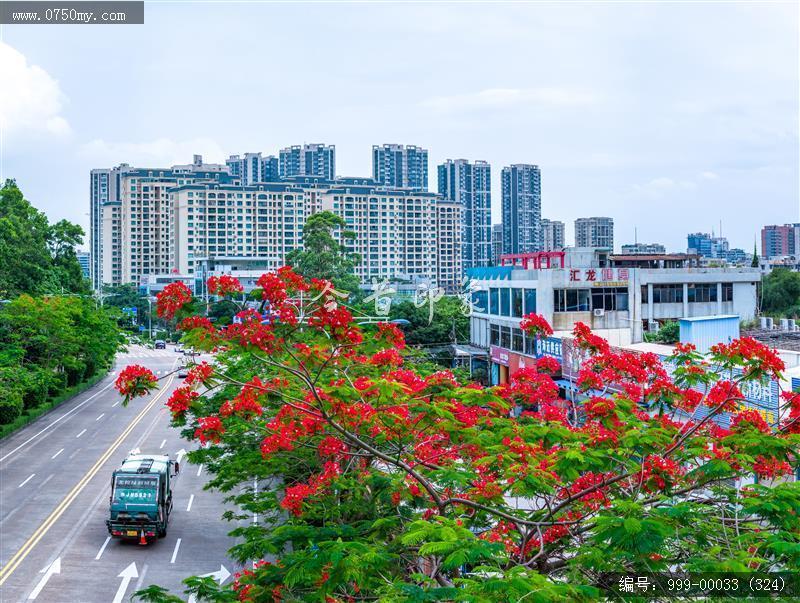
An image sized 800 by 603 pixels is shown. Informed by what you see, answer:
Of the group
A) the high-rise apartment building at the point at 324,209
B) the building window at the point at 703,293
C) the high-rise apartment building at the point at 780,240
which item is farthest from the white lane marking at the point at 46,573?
the high-rise apartment building at the point at 780,240

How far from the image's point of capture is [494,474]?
319 inches

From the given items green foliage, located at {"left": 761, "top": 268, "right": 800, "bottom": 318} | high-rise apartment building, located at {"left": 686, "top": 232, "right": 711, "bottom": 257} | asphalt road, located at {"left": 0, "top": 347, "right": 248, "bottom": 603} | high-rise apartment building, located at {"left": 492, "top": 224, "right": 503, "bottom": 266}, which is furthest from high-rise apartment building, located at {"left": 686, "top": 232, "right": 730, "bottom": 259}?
asphalt road, located at {"left": 0, "top": 347, "right": 248, "bottom": 603}

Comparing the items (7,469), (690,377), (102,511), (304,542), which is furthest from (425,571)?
(7,469)

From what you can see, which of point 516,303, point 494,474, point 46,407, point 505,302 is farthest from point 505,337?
point 494,474

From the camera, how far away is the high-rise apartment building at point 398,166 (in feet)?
418

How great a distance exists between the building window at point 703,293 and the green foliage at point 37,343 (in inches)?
926

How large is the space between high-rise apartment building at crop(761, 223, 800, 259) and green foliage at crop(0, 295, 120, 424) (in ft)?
389

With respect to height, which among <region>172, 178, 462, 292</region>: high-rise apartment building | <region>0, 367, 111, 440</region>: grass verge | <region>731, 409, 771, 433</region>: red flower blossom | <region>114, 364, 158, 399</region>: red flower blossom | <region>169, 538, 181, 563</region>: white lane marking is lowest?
<region>169, 538, 181, 563</region>: white lane marking

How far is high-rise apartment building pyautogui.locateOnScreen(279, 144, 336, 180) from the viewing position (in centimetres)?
12838

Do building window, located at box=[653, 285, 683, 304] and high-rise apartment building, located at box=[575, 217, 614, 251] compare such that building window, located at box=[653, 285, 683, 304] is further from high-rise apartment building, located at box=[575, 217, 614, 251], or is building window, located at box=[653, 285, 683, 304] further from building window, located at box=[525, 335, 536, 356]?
high-rise apartment building, located at box=[575, 217, 614, 251]

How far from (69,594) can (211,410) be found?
388cm

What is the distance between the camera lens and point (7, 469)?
82.1 ft

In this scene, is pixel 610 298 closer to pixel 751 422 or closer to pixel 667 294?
pixel 667 294

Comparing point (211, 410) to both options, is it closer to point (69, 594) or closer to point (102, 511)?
point (69, 594)
